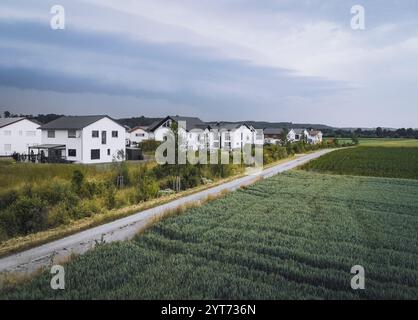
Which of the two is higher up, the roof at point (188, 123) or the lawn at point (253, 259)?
the roof at point (188, 123)

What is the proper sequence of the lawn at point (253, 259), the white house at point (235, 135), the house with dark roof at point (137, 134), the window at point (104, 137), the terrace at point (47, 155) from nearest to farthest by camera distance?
the lawn at point (253, 259) < the terrace at point (47, 155) < the window at point (104, 137) < the white house at point (235, 135) < the house with dark roof at point (137, 134)

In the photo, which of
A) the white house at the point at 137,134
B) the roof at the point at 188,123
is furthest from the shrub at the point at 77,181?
the white house at the point at 137,134

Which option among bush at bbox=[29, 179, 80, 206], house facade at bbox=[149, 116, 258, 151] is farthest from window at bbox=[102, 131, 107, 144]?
bush at bbox=[29, 179, 80, 206]

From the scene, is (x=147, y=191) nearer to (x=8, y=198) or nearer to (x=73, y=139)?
(x=8, y=198)

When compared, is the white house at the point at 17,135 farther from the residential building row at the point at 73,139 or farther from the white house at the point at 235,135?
the white house at the point at 235,135

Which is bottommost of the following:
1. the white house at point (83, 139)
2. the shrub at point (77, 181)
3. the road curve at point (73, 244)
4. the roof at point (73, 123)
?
the road curve at point (73, 244)

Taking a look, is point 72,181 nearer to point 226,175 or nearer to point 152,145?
point 226,175
